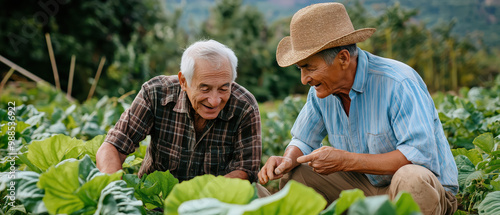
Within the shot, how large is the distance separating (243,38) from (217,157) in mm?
11079

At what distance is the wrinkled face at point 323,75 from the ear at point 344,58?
18 mm

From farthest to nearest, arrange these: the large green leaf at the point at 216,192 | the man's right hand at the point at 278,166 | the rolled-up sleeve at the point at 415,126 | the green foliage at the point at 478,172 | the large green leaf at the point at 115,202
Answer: the man's right hand at the point at 278,166 → the green foliage at the point at 478,172 → the rolled-up sleeve at the point at 415,126 → the large green leaf at the point at 115,202 → the large green leaf at the point at 216,192

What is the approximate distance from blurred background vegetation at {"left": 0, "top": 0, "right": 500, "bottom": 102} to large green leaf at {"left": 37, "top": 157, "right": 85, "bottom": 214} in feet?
19.3

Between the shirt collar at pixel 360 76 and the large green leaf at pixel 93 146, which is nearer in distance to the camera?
the shirt collar at pixel 360 76

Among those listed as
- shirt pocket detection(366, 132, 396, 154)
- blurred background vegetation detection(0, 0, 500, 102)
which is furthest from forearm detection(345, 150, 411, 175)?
blurred background vegetation detection(0, 0, 500, 102)

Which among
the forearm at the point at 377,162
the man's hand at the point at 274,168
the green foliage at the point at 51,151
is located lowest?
the man's hand at the point at 274,168

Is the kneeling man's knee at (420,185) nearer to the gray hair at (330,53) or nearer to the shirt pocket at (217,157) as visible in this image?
the gray hair at (330,53)

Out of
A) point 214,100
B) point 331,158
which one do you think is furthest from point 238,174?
point 331,158

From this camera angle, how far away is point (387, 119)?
2.34 metres

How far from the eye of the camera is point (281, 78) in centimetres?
1289

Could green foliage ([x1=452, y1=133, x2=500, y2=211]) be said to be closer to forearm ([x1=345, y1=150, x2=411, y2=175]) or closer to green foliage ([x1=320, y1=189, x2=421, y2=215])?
forearm ([x1=345, y1=150, x2=411, y2=175])

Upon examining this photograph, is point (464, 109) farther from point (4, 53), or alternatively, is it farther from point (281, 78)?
point (4, 53)

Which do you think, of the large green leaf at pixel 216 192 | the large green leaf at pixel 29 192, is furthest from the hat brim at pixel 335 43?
the large green leaf at pixel 29 192

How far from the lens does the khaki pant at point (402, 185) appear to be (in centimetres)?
205
